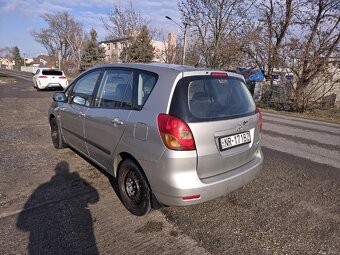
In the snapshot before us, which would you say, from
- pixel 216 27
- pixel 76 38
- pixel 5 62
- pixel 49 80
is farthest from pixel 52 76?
pixel 5 62

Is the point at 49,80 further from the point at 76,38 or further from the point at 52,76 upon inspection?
the point at 76,38

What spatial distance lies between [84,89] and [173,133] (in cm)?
217

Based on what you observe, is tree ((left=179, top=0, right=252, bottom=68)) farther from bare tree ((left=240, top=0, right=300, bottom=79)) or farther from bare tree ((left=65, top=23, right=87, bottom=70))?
bare tree ((left=65, top=23, right=87, bottom=70))

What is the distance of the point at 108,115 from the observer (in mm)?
3295

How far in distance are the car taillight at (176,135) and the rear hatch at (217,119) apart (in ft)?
0.17

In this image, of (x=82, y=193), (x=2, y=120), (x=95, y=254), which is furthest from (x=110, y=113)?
(x=2, y=120)

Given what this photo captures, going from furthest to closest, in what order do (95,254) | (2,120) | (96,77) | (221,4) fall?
1. (221,4)
2. (2,120)
3. (96,77)
4. (95,254)

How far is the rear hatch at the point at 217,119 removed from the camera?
262cm

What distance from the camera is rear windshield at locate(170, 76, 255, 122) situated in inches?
103

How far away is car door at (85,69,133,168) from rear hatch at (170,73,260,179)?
2.45 feet

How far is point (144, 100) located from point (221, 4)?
22.3 m

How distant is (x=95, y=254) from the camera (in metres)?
2.42

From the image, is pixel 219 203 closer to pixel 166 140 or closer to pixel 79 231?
pixel 166 140

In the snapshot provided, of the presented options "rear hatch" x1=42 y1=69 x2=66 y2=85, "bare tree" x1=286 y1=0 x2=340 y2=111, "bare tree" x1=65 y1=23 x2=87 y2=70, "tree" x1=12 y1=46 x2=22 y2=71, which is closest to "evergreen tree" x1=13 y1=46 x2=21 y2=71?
"tree" x1=12 y1=46 x2=22 y2=71
